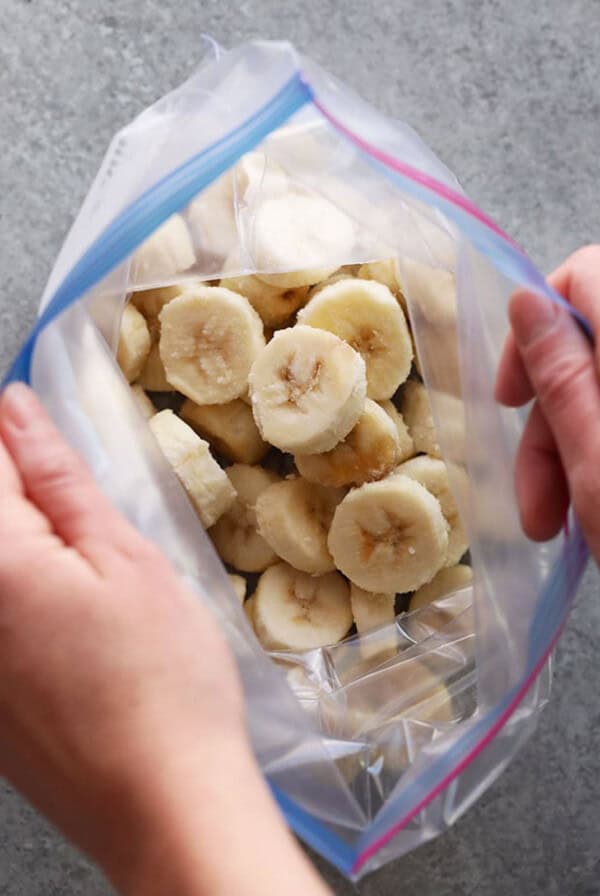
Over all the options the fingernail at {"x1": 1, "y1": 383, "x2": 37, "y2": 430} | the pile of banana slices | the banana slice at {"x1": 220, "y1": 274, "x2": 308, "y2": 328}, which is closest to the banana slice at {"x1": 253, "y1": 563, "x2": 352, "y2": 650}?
the pile of banana slices

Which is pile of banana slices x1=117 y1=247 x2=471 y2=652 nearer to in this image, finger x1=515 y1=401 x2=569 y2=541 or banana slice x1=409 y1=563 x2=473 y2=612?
banana slice x1=409 y1=563 x2=473 y2=612

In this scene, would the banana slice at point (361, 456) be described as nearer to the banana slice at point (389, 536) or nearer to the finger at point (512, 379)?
the banana slice at point (389, 536)

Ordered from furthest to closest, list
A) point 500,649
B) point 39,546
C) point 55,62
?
point 55,62
point 500,649
point 39,546

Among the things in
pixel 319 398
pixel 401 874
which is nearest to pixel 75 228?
pixel 319 398

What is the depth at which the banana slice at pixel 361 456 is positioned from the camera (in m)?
0.80

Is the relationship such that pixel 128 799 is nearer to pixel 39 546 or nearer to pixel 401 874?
pixel 39 546

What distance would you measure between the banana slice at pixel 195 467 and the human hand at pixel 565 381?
26 cm

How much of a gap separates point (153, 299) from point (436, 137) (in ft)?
0.97

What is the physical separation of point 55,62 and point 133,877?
2.21 feet

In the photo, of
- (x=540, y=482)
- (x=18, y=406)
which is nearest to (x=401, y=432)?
(x=540, y=482)

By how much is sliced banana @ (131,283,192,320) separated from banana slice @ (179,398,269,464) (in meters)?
0.08

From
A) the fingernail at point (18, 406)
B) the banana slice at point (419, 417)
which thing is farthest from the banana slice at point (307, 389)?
the fingernail at point (18, 406)

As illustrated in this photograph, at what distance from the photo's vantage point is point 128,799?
521 millimetres

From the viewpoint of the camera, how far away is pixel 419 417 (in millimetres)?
873
